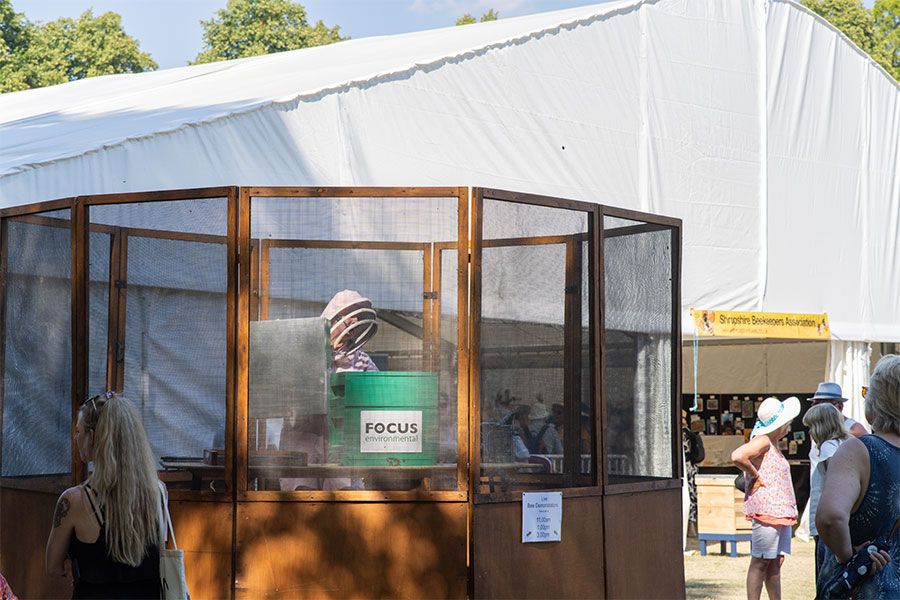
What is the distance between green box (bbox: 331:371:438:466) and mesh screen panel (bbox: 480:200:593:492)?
29cm

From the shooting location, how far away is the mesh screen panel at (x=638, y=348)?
6461 millimetres

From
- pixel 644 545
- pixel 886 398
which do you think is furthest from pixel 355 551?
pixel 886 398

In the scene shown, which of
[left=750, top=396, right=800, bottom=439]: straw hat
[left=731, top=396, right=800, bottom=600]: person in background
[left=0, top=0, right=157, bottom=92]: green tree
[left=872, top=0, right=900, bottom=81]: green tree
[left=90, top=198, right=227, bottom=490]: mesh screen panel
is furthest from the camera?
[left=0, top=0, right=157, bottom=92]: green tree

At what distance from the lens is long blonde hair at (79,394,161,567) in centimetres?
376

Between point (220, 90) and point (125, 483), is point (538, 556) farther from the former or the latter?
point (220, 90)

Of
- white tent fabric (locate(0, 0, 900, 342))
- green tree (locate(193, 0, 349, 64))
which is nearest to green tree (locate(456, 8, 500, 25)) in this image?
green tree (locate(193, 0, 349, 64))

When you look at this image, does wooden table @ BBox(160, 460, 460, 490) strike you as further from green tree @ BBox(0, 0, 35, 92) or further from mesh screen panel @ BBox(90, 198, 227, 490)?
green tree @ BBox(0, 0, 35, 92)

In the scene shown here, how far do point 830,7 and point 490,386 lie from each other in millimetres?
32640

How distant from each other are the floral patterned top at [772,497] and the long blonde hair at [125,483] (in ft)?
17.0

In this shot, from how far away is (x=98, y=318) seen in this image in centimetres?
604

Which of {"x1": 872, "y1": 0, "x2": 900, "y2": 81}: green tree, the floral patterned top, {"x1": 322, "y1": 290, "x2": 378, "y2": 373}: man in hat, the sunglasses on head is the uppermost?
{"x1": 872, "y1": 0, "x2": 900, "y2": 81}: green tree

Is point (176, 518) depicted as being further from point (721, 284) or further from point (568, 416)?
point (721, 284)

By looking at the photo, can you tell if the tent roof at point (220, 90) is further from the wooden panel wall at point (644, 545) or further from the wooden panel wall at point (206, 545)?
the wooden panel wall at point (644, 545)

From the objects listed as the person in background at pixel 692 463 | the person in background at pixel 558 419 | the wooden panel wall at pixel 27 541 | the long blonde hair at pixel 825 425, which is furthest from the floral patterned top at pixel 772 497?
the wooden panel wall at pixel 27 541
